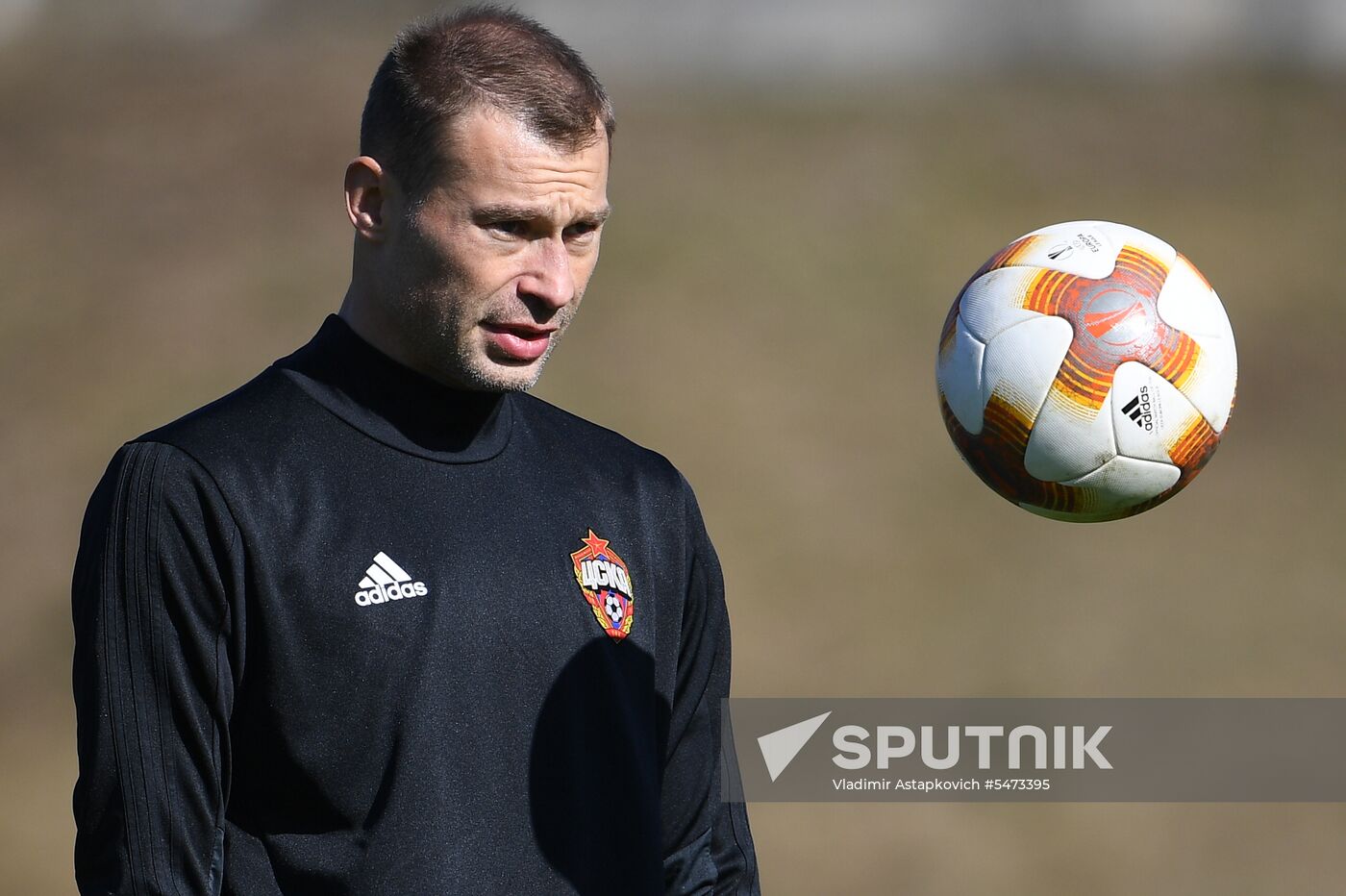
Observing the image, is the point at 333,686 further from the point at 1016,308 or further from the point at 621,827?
the point at 1016,308

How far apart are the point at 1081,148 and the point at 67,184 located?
895 cm

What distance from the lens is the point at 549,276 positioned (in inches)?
104

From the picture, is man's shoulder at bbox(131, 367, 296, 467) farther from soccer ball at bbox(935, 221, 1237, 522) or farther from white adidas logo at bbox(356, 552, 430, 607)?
soccer ball at bbox(935, 221, 1237, 522)

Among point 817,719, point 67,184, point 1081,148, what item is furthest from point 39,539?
point 1081,148

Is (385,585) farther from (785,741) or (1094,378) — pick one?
(785,741)

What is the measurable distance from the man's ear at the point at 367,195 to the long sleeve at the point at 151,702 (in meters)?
Result: 0.61

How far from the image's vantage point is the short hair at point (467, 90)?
2.65 meters

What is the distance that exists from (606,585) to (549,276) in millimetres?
561

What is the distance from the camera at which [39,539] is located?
10539 mm

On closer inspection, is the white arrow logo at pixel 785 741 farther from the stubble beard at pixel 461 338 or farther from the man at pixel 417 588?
the stubble beard at pixel 461 338

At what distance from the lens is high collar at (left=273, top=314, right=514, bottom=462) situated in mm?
2695

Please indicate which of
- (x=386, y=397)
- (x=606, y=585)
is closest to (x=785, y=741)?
(x=606, y=585)

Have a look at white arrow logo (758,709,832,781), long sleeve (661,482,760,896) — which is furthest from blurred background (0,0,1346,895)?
long sleeve (661,482,760,896)

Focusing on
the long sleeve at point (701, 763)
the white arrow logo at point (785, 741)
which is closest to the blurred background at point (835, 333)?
the white arrow logo at point (785, 741)
